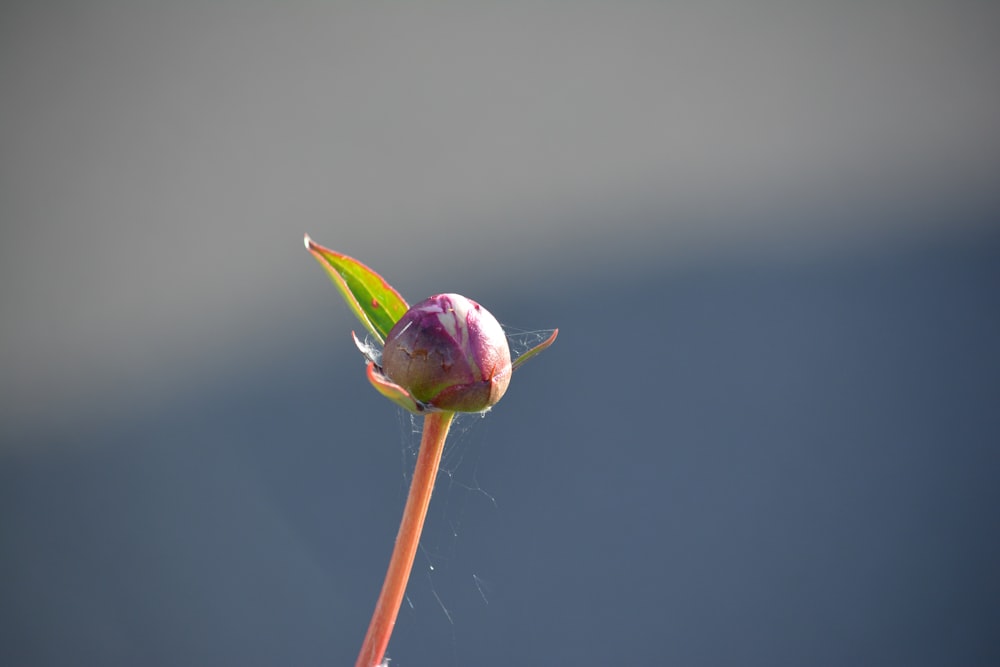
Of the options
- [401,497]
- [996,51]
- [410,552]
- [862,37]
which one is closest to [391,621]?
[410,552]

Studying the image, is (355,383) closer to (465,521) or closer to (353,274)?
(465,521)

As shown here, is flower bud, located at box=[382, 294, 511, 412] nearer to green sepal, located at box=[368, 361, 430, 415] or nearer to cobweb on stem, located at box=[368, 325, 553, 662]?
green sepal, located at box=[368, 361, 430, 415]

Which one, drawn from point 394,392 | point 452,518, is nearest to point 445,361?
point 394,392

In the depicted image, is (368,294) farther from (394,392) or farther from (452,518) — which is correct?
(452,518)

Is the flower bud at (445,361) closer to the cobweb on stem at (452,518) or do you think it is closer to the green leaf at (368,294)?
the green leaf at (368,294)

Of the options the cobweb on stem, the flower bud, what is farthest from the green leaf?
the cobweb on stem

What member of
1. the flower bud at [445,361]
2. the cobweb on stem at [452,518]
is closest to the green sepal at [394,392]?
the flower bud at [445,361]
